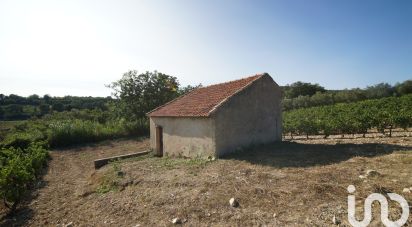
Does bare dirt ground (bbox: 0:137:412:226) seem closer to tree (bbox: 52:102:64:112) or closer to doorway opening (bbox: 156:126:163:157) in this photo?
doorway opening (bbox: 156:126:163:157)

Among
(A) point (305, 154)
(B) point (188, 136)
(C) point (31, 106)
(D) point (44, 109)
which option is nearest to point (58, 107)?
(D) point (44, 109)

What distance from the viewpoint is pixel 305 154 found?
12.5 metres

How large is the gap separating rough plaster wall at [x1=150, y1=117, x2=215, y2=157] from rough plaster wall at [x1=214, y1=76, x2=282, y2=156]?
0.53m

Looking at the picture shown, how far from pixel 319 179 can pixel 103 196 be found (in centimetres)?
759

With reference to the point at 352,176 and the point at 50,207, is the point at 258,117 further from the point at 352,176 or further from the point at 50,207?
the point at 50,207

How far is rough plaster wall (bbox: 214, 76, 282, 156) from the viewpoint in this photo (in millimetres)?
13359

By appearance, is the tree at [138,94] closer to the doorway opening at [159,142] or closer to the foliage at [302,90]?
the doorway opening at [159,142]

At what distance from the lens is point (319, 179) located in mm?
8297

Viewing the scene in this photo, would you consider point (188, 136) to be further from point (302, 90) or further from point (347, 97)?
point (302, 90)

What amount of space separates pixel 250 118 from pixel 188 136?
3530 millimetres

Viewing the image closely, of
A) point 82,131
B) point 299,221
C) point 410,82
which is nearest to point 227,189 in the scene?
point 299,221

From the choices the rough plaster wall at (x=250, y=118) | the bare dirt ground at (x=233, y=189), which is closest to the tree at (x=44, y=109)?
the bare dirt ground at (x=233, y=189)

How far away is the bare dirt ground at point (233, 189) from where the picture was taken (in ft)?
22.0

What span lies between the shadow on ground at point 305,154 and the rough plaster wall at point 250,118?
2.11 ft
